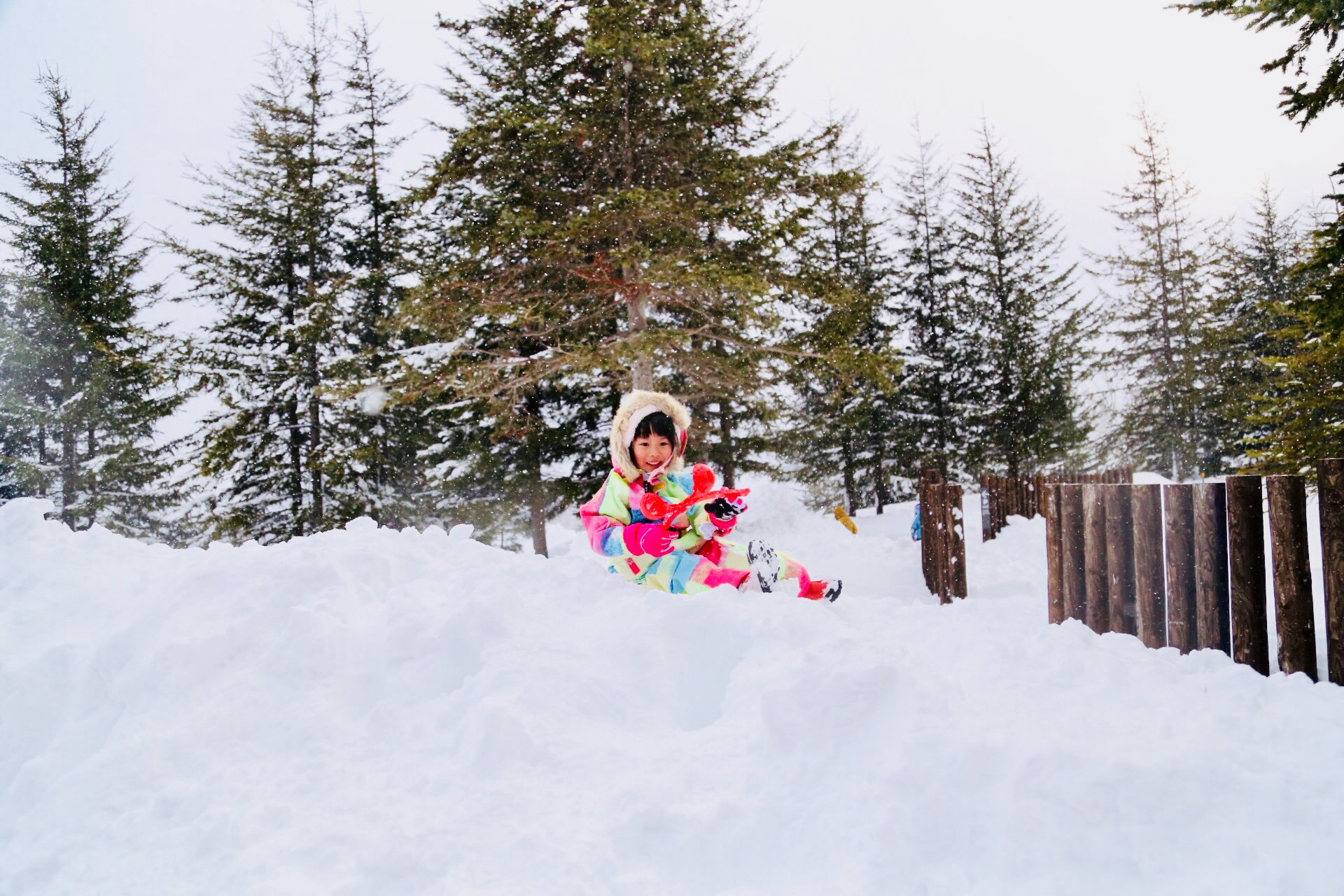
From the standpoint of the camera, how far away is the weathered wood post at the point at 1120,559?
361 cm

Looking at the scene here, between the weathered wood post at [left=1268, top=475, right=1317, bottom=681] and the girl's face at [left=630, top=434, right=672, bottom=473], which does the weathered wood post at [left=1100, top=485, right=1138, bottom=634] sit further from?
the girl's face at [left=630, top=434, right=672, bottom=473]

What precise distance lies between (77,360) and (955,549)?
1966 centimetres

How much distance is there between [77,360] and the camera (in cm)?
1605

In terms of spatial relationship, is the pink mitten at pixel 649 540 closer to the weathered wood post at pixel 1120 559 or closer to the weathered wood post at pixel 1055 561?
the weathered wood post at pixel 1055 561

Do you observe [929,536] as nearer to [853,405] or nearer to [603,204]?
[603,204]

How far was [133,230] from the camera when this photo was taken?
1662cm

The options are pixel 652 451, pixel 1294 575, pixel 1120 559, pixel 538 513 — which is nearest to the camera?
pixel 1294 575

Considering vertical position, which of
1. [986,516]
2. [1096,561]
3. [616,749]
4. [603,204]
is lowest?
[616,749]

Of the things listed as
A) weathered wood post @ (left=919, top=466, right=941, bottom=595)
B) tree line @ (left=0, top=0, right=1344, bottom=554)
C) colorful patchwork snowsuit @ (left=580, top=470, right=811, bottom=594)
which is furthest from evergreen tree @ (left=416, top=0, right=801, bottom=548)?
colorful patchwork snowsuit @ (left=580, top=470, right=811, bottom=594)

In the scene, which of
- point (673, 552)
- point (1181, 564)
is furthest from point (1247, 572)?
point (673, 552)

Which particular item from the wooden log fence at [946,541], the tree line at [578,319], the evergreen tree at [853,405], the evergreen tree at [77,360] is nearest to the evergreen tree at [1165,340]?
the tree line at [578,319]

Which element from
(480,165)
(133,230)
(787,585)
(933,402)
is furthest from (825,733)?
(133,230)

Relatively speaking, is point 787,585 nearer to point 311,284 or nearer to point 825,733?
point 825,733

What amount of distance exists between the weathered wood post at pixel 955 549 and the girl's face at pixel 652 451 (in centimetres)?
315
